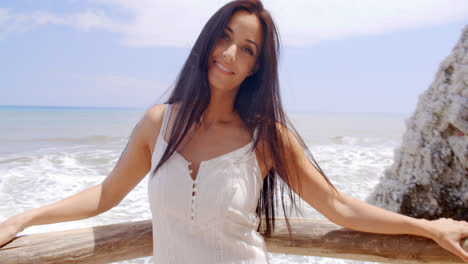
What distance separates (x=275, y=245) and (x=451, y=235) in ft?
2.37

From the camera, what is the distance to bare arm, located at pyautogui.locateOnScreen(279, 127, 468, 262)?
54.6 inches

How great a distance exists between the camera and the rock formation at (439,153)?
213 centimetres

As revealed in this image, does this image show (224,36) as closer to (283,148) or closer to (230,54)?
(230,54)

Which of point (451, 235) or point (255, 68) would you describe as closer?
point (451, 235)

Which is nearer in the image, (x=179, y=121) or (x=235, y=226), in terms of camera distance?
(x=235, y=226)

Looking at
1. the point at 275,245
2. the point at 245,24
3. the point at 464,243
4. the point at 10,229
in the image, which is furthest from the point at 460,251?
the point at 10,229

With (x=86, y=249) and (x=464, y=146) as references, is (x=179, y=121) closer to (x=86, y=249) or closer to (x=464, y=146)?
(x=86, y=249)

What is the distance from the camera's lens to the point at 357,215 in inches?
59.4

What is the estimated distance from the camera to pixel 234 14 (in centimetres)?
156

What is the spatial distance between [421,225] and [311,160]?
0.51 m

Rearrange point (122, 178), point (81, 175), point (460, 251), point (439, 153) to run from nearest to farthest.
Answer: point (460, 251)
point (122, 178)
point (439, 153)
point (81, 175)

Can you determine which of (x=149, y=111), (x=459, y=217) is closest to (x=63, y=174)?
(x=149, y=111)

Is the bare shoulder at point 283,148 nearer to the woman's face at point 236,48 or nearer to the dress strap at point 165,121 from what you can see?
the woman's face at point 236,48

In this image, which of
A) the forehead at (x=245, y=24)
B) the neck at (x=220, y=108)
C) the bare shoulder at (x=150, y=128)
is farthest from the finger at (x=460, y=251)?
the bare shoulder at (x=150, y=128)
